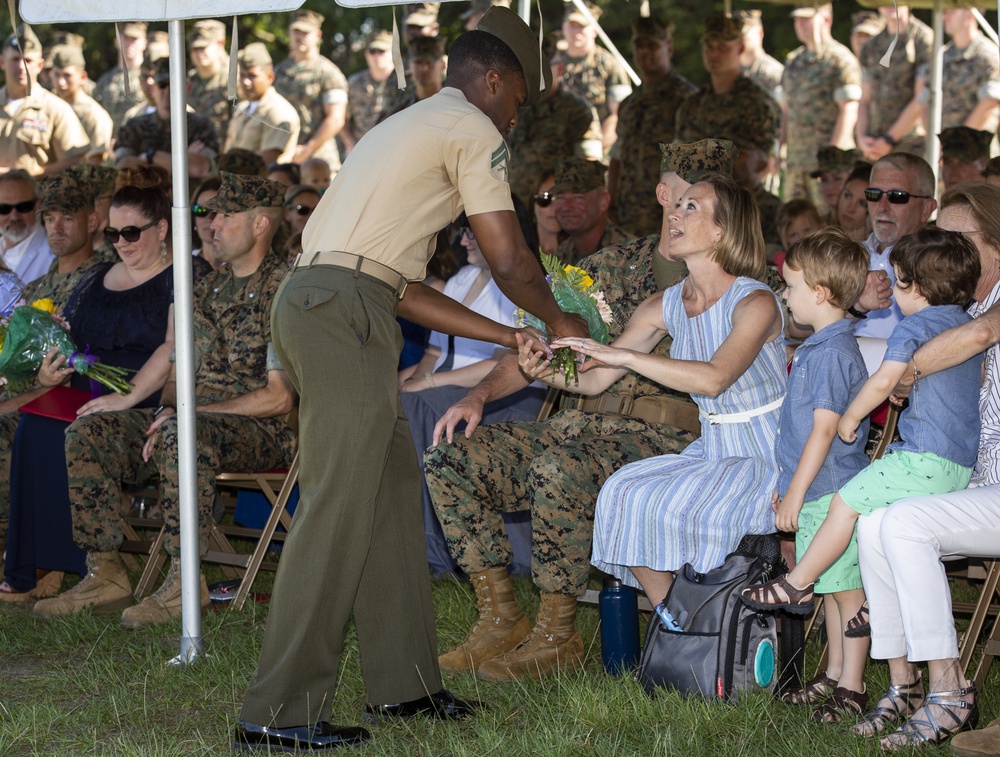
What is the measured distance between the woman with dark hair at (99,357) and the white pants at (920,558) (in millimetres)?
3375

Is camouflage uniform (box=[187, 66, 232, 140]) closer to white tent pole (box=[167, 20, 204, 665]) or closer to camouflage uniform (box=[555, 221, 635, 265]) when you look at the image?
camouflage uniform (box=[555, 221, 635, 265])

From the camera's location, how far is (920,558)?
11.6ft

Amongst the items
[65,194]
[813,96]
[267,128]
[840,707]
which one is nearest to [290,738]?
[840,707]

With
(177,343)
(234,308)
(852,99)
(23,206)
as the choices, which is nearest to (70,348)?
(234,308)

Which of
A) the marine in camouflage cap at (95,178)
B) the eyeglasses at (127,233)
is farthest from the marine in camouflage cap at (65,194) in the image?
the eyeglasses at (127,233)

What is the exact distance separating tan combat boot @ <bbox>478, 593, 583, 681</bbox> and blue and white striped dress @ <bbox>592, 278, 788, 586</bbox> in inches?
11.5

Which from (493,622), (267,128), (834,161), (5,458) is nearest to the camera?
(493,622)

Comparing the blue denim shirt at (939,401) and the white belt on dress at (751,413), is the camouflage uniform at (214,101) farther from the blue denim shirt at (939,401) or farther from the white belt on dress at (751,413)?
the blue denim shirt at (939,401)

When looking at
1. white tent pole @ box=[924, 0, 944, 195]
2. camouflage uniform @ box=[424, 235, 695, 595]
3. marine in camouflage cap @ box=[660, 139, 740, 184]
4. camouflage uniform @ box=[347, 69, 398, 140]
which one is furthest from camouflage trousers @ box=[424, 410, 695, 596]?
camouflage uniform @ box=[347, 69, 398, 140]

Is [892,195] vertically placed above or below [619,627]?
above

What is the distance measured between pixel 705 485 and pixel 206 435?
2207 mm

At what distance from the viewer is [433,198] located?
378cm

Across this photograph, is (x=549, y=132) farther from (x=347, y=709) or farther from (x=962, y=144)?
(x=347, y=709)

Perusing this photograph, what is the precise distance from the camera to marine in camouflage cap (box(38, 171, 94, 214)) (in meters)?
6.66
